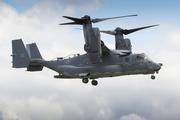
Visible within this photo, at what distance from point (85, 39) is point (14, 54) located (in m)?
8.62

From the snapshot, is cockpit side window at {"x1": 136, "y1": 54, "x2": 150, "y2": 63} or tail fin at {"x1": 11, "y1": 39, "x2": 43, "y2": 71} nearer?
cockpit side window at {"x1": 136, "y1": 54, "x2": 150, "y2": 63}

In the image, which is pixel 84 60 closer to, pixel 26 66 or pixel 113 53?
pixel 113 53

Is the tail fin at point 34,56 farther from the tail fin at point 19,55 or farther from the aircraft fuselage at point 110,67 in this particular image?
the aircraft fuselage at point 110,67

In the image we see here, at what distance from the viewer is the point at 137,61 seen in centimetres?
2409

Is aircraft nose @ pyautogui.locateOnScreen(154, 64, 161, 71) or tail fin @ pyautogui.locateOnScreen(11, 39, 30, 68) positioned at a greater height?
tail fin @ pyautogui.locateOnScreen(11, 39, 30, 68)

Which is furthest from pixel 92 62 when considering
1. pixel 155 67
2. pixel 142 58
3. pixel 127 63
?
pixel 155 67

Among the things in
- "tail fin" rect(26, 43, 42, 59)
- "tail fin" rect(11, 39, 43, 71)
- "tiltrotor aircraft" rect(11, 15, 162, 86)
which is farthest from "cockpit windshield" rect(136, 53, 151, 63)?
"tail fin" rect(11, 39, 43, 71)

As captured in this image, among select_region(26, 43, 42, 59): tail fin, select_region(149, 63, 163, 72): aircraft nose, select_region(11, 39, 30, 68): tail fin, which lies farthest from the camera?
select_region(26, 43, 42, 59): tail fin

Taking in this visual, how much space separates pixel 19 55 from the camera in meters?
26.1

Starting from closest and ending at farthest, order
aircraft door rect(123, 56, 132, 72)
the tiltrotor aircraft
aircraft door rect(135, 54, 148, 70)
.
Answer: the tiltrotor aircraft
aircraft door rect(135, 54, 148, 70)
aircraft door rect(123, 56, 132, 72)

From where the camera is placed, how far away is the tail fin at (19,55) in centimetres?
2602

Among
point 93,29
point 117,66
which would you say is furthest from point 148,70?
Result: point 93,29

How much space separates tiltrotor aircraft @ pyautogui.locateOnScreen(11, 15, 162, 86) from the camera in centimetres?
2216

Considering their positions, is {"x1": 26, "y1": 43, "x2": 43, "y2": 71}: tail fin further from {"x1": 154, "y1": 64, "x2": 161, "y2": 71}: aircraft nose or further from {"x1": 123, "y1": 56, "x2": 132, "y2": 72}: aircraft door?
{"x1": 154, "y1": 64, "x2": 161, "y2": 71}: aircraft nose
